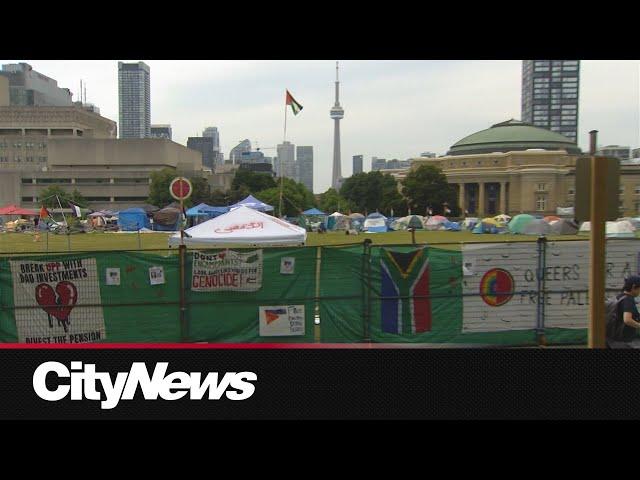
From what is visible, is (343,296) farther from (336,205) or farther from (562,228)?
(336,205)

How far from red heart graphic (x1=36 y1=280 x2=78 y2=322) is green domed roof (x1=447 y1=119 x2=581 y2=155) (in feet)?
380

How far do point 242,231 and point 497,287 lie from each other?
854 centimetres

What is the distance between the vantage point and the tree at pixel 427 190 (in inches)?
3866

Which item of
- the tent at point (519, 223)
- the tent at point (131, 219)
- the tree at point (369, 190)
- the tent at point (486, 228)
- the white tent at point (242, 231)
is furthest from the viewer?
the tree at point (369, 190)

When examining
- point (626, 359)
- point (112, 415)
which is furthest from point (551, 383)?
point (112, 415)

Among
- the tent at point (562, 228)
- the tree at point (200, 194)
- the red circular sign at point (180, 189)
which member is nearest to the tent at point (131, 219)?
the tree at point (200, 194)

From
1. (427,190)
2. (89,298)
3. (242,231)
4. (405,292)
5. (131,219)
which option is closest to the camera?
(89,298)

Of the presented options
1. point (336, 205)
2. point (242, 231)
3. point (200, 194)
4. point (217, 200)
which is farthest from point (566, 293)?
point (336, 205)

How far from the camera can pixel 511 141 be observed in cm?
11919

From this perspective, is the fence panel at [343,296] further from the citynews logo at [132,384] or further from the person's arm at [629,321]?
the citynews logo at [132,384]

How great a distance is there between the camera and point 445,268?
8438 mm

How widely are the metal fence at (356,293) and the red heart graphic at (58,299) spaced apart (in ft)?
1.00

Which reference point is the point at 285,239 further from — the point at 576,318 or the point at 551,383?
the point at 551,383

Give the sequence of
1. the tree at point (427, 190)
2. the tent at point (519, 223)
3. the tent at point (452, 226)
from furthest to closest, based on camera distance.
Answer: the tree at point (427, 190) < the tent at point (452, 226) < the tent at point (519, 223)
